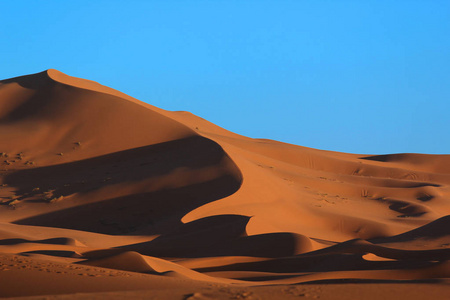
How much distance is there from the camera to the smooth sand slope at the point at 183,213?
8707 mm

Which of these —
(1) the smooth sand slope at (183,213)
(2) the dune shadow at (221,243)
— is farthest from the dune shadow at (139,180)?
(2) the dune shadow at (221,243)

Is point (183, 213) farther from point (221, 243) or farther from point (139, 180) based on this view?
point (221, 243)

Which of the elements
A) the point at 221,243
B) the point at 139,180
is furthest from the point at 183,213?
the point at 221,243

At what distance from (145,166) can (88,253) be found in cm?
1621

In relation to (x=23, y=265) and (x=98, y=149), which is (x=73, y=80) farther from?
(x=23, y=265)

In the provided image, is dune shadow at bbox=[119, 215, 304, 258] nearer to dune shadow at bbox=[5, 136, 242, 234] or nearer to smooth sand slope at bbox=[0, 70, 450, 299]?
smooth sand slope at bbox=[0, 70, 450, 299]

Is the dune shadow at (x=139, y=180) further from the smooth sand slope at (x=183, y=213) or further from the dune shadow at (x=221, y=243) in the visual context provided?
the dune shadow at (x=221, y=243)

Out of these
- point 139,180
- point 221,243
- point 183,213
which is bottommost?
point 221,243

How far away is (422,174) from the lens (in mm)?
43594

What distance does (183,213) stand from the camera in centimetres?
2461

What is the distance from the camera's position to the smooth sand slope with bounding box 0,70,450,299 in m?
8.71

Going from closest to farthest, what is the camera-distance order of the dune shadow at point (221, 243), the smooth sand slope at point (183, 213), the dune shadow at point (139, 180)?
the smooth sand slope at point (183, 213) < the dune shadow at point (221, 243) < the dune shadow at point (139, 180)

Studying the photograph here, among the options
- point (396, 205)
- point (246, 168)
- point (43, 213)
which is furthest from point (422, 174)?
point (43, 213)

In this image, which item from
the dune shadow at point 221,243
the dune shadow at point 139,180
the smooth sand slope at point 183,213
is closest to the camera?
the smooth sand slope at point 183,213
